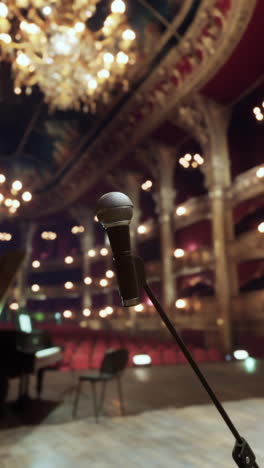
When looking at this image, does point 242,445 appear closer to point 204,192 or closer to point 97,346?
point 97,346

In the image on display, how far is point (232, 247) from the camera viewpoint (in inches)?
459

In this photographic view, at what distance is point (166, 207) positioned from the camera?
1498cm

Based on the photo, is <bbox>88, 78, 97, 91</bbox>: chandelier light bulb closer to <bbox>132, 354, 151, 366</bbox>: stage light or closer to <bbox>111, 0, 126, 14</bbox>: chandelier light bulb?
<bbox>111, 0, 126, 14</bbox>: chandelier light bulb

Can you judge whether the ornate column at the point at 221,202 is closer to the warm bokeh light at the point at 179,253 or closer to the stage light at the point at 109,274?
the warm bokeh light at the point at 179,253

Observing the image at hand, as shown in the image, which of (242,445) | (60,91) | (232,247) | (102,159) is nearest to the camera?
(242,445)

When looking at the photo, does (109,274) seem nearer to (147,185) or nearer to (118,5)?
(147,185)

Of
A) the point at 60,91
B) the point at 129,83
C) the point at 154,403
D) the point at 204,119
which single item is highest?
the point at 129,83

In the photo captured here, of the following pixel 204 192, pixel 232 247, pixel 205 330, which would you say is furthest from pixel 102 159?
pixel 205 330

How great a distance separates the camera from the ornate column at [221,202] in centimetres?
1166

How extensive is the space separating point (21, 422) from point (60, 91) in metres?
6.32

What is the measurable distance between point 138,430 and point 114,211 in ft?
10.0

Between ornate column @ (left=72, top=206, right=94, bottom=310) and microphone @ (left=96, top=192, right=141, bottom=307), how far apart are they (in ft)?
67.3

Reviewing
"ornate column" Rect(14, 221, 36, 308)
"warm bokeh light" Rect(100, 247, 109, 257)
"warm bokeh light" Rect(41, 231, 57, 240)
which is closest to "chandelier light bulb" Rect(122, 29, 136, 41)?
"warm bokeh light" Rect(100, 247, 109, 257)

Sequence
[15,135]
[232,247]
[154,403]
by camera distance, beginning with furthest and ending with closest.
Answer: [15,135] < [232,247] < [154,403]
